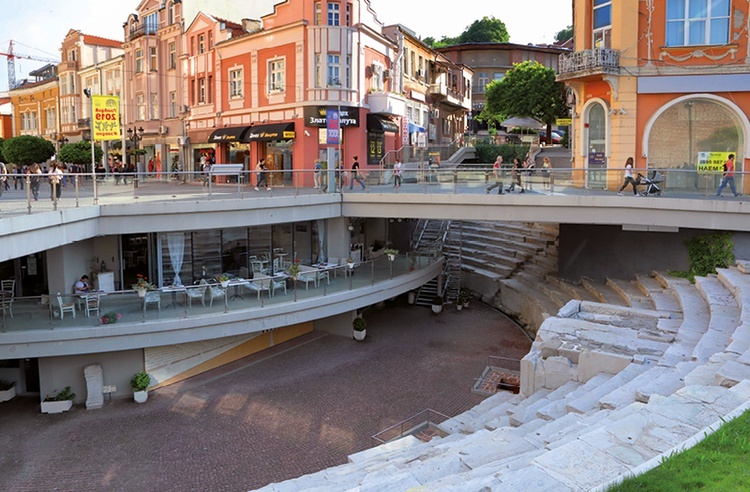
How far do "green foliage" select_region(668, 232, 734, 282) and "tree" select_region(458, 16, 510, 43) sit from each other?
67.5 metres

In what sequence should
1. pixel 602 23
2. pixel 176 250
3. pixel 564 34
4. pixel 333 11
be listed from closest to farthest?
1. pixel 176 250
2. pixel 602 23
3. pixel 333 11
4. pixel 564 34

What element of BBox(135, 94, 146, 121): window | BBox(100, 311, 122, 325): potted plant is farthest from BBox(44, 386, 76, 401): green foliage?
BBox(135, 94, 146, 121): window

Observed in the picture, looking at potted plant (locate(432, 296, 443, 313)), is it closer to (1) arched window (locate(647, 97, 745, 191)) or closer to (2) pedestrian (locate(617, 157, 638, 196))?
(2) pedestrian (locate(617, 157, 638, 196))

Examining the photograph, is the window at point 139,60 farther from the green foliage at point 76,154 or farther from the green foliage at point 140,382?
the green foliage at point 140,382

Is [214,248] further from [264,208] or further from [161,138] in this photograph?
[161,138]

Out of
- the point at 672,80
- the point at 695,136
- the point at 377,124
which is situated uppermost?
the point at 672,80

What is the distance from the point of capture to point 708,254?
2030 centimetres

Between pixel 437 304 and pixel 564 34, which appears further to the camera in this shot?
pixel 564 34

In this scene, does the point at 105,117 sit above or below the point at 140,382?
above

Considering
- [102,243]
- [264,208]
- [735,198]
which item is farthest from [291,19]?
[735,198]

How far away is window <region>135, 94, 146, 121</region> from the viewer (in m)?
A: 44.9

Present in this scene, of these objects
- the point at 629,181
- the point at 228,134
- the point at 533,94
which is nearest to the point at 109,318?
the point at 629,181

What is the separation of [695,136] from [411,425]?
16.4 m

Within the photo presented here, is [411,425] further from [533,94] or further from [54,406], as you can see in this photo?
[533,94]
